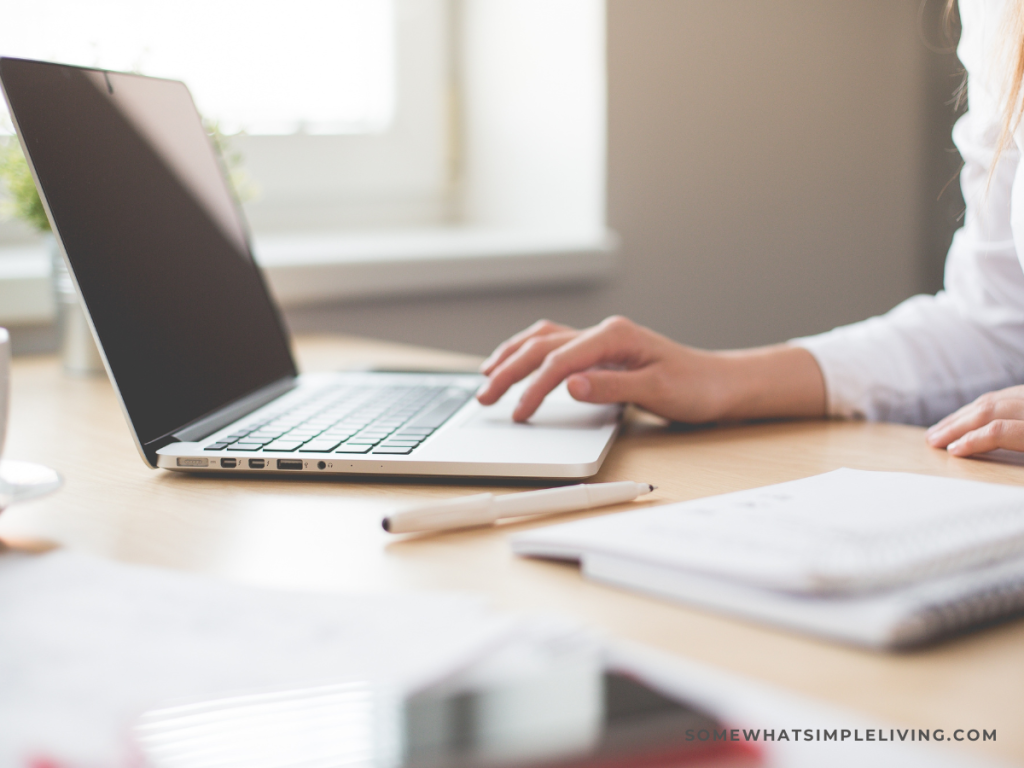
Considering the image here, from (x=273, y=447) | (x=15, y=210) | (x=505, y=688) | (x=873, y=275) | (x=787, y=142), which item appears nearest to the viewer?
(x=505, y=688)

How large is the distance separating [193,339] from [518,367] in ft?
0.77

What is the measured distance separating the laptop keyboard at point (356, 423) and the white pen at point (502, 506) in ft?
0.41

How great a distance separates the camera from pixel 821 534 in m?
0.39

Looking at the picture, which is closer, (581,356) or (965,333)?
(581,356)

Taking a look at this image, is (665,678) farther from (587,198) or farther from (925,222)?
(925,222)

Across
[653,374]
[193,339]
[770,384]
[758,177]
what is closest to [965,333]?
[770,384]

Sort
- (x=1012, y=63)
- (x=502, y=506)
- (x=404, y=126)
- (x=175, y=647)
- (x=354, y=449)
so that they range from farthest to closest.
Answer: (x=404, y=126) → (x=1012, y=63) → (x=354, y=449) → (x=502, y=506) → (x=175, y=647)

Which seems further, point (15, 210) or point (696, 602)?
point (15, 210)

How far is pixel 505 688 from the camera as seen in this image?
0.95ft

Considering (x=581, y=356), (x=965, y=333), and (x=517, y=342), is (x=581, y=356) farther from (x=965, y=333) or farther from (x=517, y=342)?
(x=965, y=333)

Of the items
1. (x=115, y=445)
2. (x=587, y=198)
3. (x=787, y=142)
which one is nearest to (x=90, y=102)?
(x=115, y=445)

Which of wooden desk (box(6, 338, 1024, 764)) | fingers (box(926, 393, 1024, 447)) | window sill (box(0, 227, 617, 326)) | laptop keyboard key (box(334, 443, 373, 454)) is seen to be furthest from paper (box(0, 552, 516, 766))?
window sill (box(0, 227, 617, 326))

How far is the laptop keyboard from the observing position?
61cm

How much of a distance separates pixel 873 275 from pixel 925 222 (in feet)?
0.51
